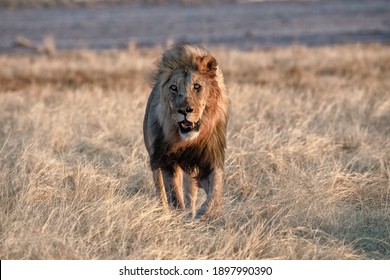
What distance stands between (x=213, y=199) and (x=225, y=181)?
127 cm

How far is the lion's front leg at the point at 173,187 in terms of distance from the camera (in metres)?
5.21

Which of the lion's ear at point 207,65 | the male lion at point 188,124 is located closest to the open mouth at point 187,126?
the male lion at point 188,124

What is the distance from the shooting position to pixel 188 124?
15.7 ft

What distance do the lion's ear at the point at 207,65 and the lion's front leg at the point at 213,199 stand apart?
0.74 m

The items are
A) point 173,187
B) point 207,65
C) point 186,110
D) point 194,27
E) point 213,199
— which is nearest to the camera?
point 186,110

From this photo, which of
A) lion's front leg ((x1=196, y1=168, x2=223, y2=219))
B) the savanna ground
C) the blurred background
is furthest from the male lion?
the blurred background

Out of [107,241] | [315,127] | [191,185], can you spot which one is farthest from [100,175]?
[315,127]

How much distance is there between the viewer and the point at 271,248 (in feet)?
15.2

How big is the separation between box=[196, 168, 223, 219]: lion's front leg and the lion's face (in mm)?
466

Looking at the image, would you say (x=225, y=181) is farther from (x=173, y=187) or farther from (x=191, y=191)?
(x=173, y=187)

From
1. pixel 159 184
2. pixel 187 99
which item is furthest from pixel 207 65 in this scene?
pixel 159 184

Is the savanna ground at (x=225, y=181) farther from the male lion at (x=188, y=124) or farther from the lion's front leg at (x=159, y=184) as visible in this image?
the male lion at (x=188, y=124)
